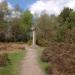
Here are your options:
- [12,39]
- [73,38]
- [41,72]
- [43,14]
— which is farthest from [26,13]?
[41,72]

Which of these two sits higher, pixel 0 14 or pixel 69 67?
pixel 0 14

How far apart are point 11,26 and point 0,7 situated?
475 centimetres

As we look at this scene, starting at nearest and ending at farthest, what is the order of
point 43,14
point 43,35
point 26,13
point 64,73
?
point 64,73 → point 43,35 → point 43,14 → point 26,13

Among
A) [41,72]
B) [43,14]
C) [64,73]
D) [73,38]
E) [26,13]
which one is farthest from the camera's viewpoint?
[26,13]

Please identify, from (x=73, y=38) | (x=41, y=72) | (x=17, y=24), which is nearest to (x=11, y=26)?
(x=17, y=24)

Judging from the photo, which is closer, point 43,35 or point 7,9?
point 43,35

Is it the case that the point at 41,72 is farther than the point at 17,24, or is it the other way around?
the point at 17,24

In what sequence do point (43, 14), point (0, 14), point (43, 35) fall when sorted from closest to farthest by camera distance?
point (43, 35), point (0, 14), point (43, 14)

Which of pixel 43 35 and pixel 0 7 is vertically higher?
pixel 0 7

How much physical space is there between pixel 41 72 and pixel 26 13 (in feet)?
175

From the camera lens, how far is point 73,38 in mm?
29250

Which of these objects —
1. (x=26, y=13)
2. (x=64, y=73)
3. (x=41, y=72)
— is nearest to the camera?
(x=64, y=73)

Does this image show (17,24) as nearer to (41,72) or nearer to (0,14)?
(0,14)

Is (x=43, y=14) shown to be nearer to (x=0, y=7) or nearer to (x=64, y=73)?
(x=0, y=7)
